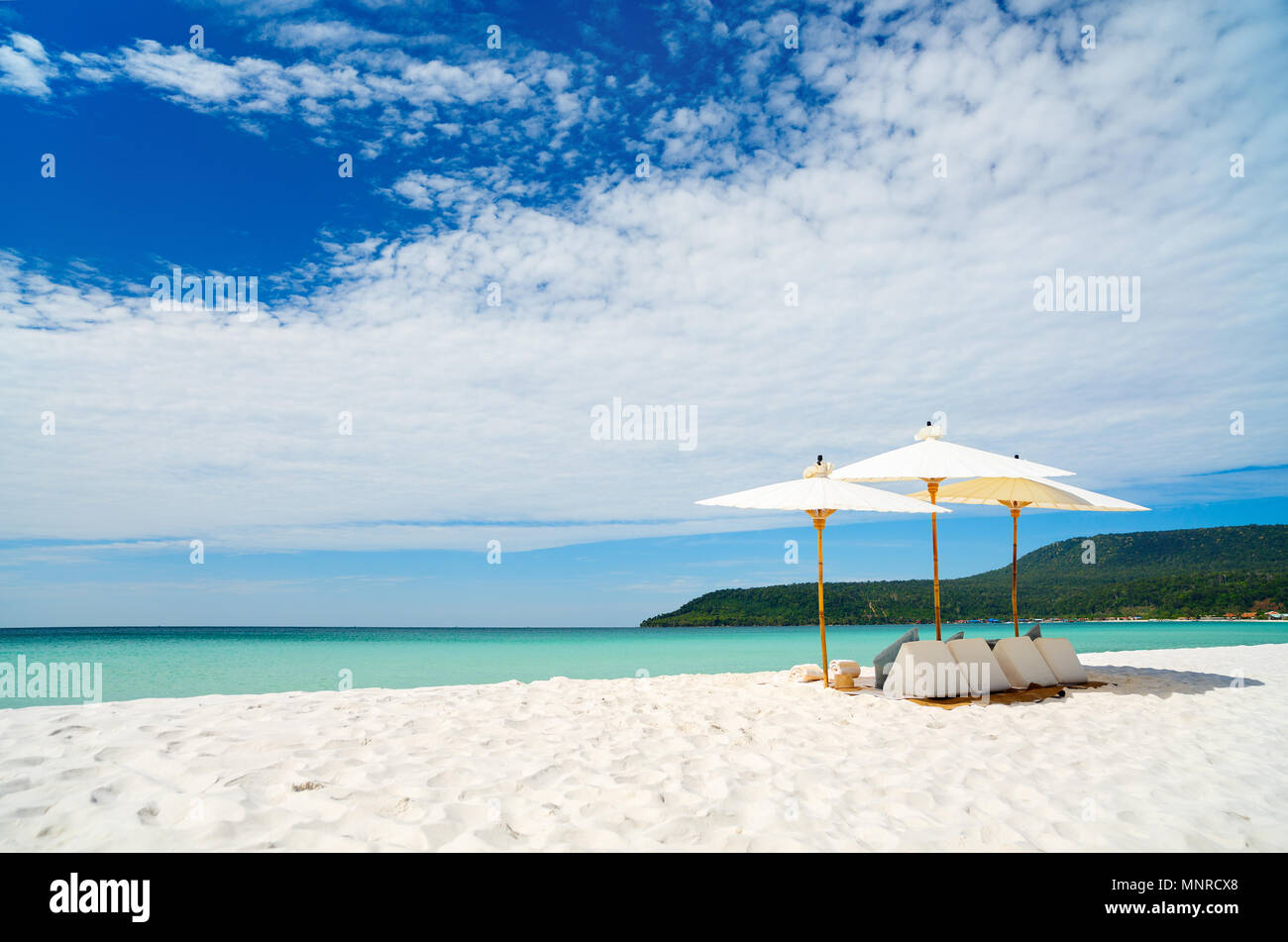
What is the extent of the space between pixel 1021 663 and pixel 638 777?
528 centimetres

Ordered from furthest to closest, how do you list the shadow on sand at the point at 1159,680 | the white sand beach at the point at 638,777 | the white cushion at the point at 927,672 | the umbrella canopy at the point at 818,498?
the shadow on sand at the point at 1159,680, the umbrella canopy at the point at 818,498, the white cushion at the point at 927,672, the white sand beach at the point at 638,777

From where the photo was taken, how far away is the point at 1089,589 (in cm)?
4188

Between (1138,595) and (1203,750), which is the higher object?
(1203,750)

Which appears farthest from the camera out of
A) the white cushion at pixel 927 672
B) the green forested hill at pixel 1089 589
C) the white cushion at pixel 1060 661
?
the green forested hill at pixel 1089 589

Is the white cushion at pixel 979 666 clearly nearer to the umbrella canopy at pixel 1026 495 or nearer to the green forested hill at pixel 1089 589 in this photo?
the umbrella canopy at pixel 1026 495

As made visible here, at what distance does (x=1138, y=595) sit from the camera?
3781cm

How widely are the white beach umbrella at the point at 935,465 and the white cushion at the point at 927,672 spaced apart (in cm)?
71

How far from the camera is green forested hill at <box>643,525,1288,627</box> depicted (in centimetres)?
3547

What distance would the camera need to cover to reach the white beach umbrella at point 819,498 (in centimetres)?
696

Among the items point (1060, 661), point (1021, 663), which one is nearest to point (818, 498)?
point (1021, 663)

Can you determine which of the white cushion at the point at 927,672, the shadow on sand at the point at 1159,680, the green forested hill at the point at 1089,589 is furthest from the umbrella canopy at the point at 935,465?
the green forested hill at the point at 1089,589

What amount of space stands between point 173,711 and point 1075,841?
621 cm
